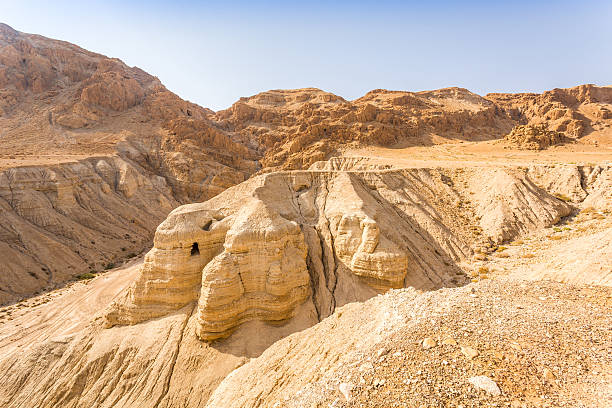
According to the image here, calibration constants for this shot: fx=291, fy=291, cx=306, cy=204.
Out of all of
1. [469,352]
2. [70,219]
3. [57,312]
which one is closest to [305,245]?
[469,352]

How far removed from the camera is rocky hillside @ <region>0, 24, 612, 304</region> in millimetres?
35469

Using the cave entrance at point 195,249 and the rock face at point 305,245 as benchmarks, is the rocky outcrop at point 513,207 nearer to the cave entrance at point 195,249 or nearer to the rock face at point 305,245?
the rock face at point 305,245

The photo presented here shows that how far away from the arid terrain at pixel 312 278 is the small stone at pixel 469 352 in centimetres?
4

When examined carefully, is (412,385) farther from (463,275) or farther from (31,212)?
(31,212)

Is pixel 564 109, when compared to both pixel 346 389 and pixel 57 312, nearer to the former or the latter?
pixel 346 389

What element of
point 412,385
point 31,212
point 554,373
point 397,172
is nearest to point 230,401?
point 412,385

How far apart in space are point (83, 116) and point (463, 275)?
77.0 metres

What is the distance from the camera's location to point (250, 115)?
84.9 metres

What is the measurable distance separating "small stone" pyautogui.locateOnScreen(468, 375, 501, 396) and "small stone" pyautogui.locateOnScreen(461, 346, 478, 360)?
0.49 metres

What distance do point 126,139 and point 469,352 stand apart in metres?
70.1

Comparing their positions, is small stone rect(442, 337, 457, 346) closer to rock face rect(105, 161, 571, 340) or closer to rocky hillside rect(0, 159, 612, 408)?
rocky hillside rect(0, 159, 612, 408)

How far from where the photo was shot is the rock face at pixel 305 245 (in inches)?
600

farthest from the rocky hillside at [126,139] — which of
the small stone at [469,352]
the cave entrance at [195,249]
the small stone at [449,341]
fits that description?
the small stone at [469,352]

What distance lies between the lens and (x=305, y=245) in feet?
56.8
